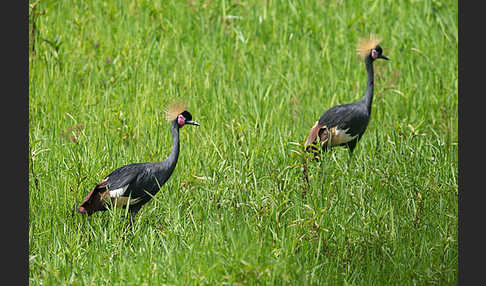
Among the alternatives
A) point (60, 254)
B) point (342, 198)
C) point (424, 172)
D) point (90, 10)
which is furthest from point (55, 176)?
point (90, 10)

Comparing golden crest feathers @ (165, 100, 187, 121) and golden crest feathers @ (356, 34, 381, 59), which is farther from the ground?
golden crest feathers @ (356, 34, 381, 59)

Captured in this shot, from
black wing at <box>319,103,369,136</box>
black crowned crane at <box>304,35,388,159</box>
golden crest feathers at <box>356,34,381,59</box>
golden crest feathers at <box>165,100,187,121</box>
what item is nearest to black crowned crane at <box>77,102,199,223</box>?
golden crest feathers at <box>165,100,187,121</box>

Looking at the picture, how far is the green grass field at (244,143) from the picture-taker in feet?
14.7

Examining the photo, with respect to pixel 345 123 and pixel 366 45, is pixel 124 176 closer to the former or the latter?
pixel 345 123

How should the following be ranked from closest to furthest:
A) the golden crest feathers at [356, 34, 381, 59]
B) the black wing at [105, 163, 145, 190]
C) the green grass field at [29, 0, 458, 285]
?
the green grass field at [29, 0, 458, 285] → the black wing at [105, 163, 145, 190] → the golden crest feathers at [356, 34, 381, 59]

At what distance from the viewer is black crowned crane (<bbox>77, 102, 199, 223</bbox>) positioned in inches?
187

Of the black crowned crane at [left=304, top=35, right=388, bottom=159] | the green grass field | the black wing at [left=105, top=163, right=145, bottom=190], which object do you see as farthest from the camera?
the black crowned crane at [left=304, top=35, right=388, bottom=159]

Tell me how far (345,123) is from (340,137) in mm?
126

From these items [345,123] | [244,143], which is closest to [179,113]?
[244,143]

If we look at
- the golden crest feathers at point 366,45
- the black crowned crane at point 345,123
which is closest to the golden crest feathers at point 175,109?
the black crowned crane at point 345,123

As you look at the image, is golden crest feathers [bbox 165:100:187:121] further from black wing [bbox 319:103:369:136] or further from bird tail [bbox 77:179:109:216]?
black wing [bbox 319:103:369:136]

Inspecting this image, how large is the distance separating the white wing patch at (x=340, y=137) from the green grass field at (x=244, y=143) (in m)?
0.18

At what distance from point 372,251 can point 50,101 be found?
348cm

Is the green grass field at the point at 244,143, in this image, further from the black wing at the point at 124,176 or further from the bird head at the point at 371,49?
the bird head at the point at 371,49
